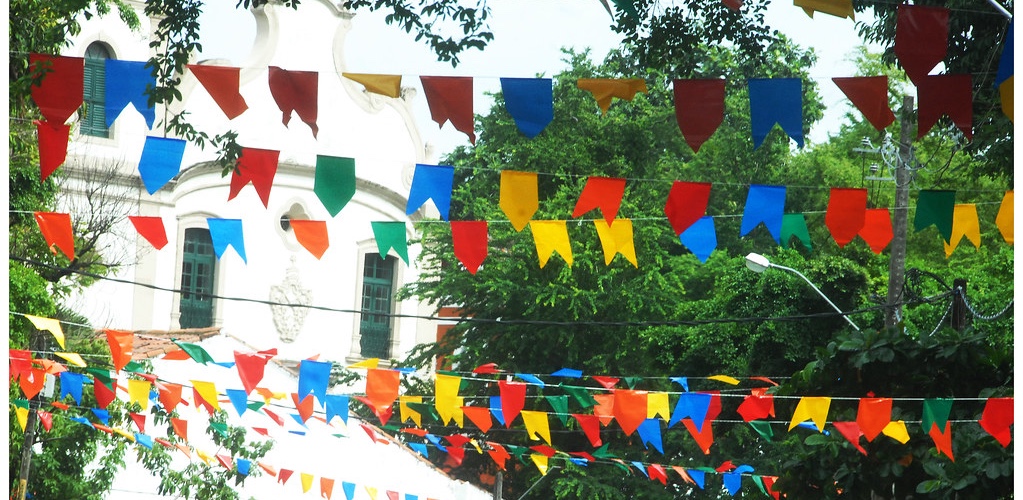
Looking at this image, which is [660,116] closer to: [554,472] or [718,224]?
[718,224]

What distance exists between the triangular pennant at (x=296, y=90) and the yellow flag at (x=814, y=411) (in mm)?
3707

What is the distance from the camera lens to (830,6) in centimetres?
595

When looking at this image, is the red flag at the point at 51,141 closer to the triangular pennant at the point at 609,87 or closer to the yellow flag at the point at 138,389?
the triangular pennant at the point at 609,87

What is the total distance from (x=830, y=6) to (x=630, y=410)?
6.22 meters

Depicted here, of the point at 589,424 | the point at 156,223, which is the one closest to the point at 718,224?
the point at 589,424

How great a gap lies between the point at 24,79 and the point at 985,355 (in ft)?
17.7

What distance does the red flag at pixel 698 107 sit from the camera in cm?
660

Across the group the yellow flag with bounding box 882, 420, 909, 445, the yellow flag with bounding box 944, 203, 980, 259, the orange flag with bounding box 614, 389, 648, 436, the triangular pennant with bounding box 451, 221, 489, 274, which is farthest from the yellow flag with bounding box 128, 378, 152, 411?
the yellow flag with bounding box 944, 203, 980, 259

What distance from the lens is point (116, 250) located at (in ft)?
74.7

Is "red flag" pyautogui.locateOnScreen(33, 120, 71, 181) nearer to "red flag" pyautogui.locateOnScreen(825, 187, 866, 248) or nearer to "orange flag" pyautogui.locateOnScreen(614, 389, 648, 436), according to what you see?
"red flag" pyautogui.locateOnScreen(825, 187, 866, 248)

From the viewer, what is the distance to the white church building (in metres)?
23.0

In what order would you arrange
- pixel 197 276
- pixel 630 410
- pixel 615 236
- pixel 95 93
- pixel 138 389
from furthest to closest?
pixel 197 276 → pixel 95 93 → pixel 630 410 → pixel 138 389 → pixel 615 236

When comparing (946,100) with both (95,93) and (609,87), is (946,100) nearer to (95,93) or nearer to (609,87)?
(609,87)

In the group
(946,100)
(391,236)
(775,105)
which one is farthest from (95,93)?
(946,100)
